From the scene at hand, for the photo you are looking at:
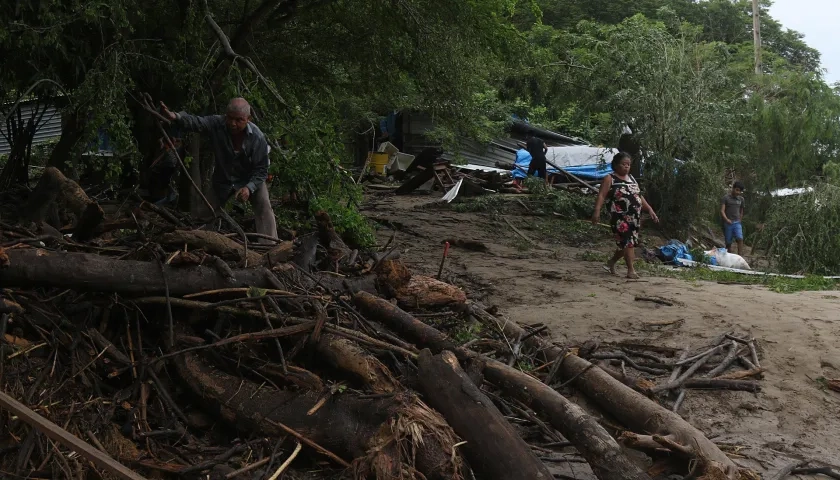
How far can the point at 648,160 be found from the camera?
14.7 metres

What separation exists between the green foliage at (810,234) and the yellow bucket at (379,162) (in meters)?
13.0

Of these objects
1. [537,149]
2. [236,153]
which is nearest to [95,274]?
[236,153]

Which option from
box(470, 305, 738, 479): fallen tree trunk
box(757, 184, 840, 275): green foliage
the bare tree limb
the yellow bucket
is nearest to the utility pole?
box(757, 184, 840, 275): green foliage

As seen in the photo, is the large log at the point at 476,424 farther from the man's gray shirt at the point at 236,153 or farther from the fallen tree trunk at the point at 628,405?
the man's gray shirt at the point at 236,153

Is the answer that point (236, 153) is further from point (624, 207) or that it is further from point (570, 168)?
point (570, 168)

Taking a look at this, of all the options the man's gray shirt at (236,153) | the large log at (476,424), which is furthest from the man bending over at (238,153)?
the large log at (476,424)

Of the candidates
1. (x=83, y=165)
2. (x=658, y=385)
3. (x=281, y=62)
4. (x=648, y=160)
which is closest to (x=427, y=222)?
(x=281, y=62)

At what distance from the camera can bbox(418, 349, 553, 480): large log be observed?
3.32 metres

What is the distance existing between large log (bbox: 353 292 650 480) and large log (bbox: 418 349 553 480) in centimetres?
31

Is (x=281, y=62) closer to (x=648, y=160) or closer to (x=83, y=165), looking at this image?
(x=83, y=165)

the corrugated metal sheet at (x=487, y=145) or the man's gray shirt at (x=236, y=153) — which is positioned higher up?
the man's gray shirt at (x=236, y=153)

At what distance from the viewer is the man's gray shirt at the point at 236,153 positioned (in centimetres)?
625

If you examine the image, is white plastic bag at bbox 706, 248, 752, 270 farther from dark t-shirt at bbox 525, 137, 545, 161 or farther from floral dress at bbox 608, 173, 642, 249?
dark t-shirt at bbox 525, 137, 545, 161

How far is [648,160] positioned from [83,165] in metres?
10.5
